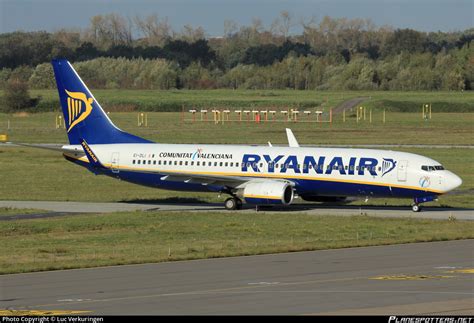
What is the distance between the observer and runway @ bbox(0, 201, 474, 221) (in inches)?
2144

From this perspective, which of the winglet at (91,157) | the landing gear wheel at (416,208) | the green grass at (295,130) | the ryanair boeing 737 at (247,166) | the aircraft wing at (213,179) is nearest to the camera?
the ryanair boeing 737 at (247,166)

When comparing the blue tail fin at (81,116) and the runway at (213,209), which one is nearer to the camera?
the runway at (213,209)

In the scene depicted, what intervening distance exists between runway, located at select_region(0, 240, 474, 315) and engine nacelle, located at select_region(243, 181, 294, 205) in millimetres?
15548

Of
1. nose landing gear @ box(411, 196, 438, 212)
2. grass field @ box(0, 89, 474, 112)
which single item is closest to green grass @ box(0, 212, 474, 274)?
nose landing gear @ box(411, 196, 438, 212)

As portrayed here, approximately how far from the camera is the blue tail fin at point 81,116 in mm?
63062

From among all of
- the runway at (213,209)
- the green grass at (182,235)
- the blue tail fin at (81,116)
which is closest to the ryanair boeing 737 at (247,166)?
the blue tail fin at (81,116)

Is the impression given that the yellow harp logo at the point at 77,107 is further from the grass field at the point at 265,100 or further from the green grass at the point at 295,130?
the grass field at the point at 265,100

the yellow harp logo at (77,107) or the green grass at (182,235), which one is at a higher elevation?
the yellow harp logo at (77,107)

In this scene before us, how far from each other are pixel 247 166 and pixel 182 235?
12.6 m

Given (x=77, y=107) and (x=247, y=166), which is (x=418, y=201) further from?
(x=77, y=107)

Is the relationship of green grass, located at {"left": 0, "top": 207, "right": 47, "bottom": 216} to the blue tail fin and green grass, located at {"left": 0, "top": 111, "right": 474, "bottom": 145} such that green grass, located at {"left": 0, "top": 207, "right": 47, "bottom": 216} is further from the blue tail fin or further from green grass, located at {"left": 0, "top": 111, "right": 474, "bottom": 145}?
green grass, located at {"left": 0, "top": 111, "right": 474, "bottom": 145}

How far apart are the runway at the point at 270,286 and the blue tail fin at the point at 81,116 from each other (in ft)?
83.6

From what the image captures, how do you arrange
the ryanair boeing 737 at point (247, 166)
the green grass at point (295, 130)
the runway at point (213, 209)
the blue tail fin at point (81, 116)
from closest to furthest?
1. the runway at point (213, 209)
2. the ryanair boeing 737 at point (247, 166)
3. the blue tail fin at point (81, 116)
4. the green grass at point (295, 130)

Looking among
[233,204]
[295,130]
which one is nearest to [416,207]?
[233,204]
